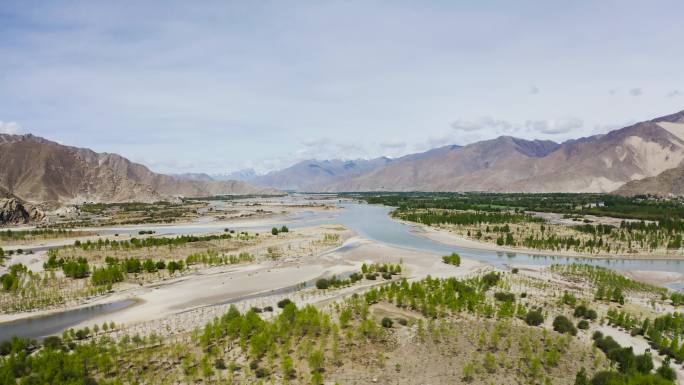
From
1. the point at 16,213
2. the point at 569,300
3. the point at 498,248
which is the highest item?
the point at 16,213

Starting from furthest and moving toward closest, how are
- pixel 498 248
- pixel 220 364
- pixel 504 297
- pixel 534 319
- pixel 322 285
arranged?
pixel 498 248
pixel 322 285
pixel 504 297
pixel 534 319
pixel 220 364

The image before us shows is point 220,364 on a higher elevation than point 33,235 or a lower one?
lower

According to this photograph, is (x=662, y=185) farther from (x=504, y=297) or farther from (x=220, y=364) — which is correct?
(x=220, y=364)

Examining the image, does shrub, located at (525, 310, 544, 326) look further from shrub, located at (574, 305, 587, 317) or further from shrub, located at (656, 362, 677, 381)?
shrub, located at (656, 362, 677, 381)

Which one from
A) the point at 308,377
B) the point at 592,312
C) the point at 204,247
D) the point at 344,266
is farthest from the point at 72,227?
the point at 592,312

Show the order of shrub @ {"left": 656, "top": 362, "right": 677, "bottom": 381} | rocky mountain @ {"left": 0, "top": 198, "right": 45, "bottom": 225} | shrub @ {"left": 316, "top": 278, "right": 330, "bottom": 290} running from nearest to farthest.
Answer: shrub @ {"left": 656, "top": 362, "right": 677, "bottom": 381} < shrub @ {"left": 316, "top": 278, "right": 330, "bottom": 290} < rocky mountain @ {"left": 0, "top": 198, "right": 45, "bottom": 225}

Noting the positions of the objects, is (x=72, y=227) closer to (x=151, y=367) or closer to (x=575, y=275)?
(x=151, y=367)

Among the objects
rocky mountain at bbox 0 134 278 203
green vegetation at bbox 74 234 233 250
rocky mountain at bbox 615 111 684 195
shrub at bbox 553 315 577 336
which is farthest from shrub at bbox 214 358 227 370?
rocky mountain at bbox 615 111 684 195

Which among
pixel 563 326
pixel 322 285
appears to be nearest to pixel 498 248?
pixel 322 285

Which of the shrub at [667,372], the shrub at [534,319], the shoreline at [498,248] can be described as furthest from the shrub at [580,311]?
the shoreline at [498,248]
